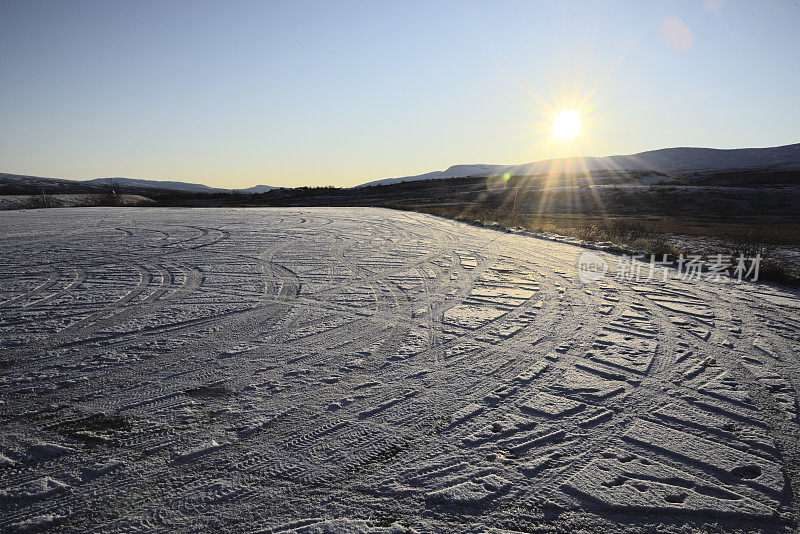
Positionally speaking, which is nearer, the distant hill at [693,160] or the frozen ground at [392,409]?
the frozen ground at [392,409]

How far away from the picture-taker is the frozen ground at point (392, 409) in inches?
81.3

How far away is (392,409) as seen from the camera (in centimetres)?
292

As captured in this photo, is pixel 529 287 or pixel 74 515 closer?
pixel 74 515

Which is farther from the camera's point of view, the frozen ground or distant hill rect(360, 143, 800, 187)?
distant hill rect(360, 143, 800, 187)

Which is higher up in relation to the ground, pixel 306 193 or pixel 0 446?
pixel 306 193

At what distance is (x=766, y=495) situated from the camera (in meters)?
2.17

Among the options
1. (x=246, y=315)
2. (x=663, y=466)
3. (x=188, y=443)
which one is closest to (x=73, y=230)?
(x=246, y=315)

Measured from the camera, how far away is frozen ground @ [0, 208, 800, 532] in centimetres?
206

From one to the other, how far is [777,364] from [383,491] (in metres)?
3.95

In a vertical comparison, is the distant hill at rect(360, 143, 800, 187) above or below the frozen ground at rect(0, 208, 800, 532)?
above

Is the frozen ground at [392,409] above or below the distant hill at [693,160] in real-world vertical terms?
below

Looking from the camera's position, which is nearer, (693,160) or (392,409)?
(392,409)

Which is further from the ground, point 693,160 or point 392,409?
point 693,160

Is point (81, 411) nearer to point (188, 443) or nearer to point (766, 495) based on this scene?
point (188, 443)
